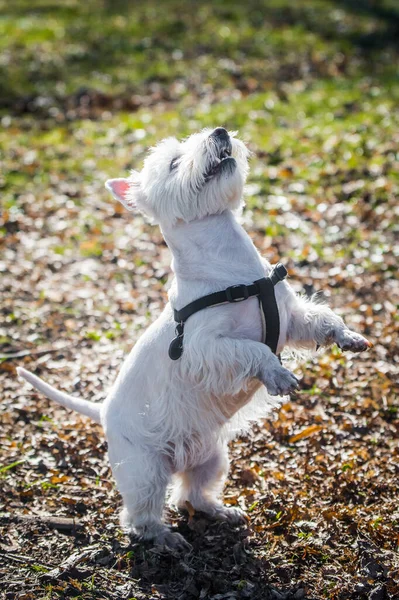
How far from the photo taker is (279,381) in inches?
134

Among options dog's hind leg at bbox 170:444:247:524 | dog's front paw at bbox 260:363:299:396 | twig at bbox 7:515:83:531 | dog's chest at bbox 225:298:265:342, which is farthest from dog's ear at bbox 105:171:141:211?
twig at bbox 7:515:83:531

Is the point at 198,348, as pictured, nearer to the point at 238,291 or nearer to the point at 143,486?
the point at 238,291

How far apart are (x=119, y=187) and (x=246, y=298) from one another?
998mm

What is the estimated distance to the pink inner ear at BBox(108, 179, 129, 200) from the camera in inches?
157

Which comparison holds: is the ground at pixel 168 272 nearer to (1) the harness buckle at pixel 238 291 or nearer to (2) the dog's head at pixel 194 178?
→ (1) the harness buckle at pixel 238 291

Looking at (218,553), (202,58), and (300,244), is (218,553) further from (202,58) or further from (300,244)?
(202,58)

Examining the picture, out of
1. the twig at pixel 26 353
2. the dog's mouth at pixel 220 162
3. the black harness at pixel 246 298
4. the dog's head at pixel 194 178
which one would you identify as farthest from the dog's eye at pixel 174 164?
the twig at pixel 26 353

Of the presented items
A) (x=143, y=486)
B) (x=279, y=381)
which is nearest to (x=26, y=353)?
(x=143, y=486)

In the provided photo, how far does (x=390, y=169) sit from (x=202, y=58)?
22.5 ft

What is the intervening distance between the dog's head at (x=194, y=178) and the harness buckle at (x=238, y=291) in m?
0.42

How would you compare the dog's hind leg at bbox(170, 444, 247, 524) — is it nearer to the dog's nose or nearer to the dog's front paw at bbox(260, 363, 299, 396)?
the dog's front paw at bbox(260, 363, 299, 396)

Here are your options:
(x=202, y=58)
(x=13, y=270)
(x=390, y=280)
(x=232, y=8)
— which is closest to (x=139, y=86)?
(x=202, y=58)

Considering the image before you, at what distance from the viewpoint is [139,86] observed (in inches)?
517

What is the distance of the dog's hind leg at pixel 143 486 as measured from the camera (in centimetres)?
398
